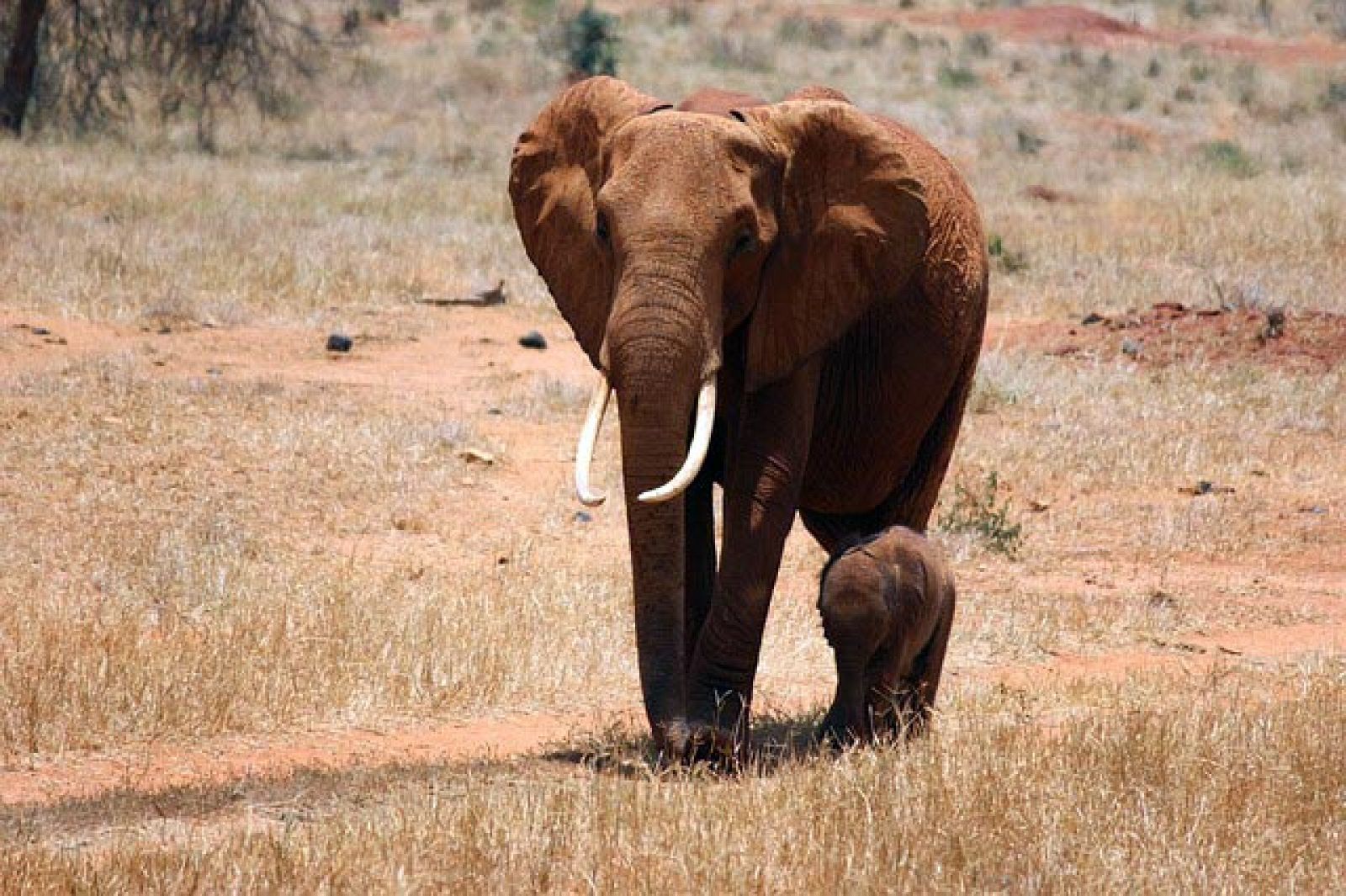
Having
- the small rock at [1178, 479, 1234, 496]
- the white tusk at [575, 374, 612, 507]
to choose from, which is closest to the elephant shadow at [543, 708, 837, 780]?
the white tusk at [575, 374, 612, 507]

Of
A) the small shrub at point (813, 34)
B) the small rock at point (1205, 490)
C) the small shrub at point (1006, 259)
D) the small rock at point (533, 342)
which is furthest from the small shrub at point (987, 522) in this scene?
the small shrub at point (813, 34)

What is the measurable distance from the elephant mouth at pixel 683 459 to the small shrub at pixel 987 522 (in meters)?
5.45

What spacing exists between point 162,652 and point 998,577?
4897 millimetres

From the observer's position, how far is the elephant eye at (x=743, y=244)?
6.47 m

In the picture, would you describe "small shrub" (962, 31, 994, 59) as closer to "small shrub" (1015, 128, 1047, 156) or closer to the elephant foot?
"small shrub" (1015, 128, 1047, 156)

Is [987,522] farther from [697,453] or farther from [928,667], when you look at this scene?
[697,453]

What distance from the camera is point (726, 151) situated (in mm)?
6430

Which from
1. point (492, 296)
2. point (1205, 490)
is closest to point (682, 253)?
point (1205, 490)

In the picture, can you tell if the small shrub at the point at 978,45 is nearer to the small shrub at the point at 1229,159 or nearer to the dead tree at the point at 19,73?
the small shrub at the point at 1229,159

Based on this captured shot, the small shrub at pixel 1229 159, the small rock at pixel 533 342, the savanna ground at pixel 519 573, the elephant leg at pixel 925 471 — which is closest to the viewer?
the savanna ground at pixel 519 573

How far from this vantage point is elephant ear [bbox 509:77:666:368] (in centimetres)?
687

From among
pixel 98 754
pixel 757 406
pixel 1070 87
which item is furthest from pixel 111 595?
pixel 1070 87

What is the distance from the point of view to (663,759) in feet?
22.2

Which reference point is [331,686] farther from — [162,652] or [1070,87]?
[1070,87]
